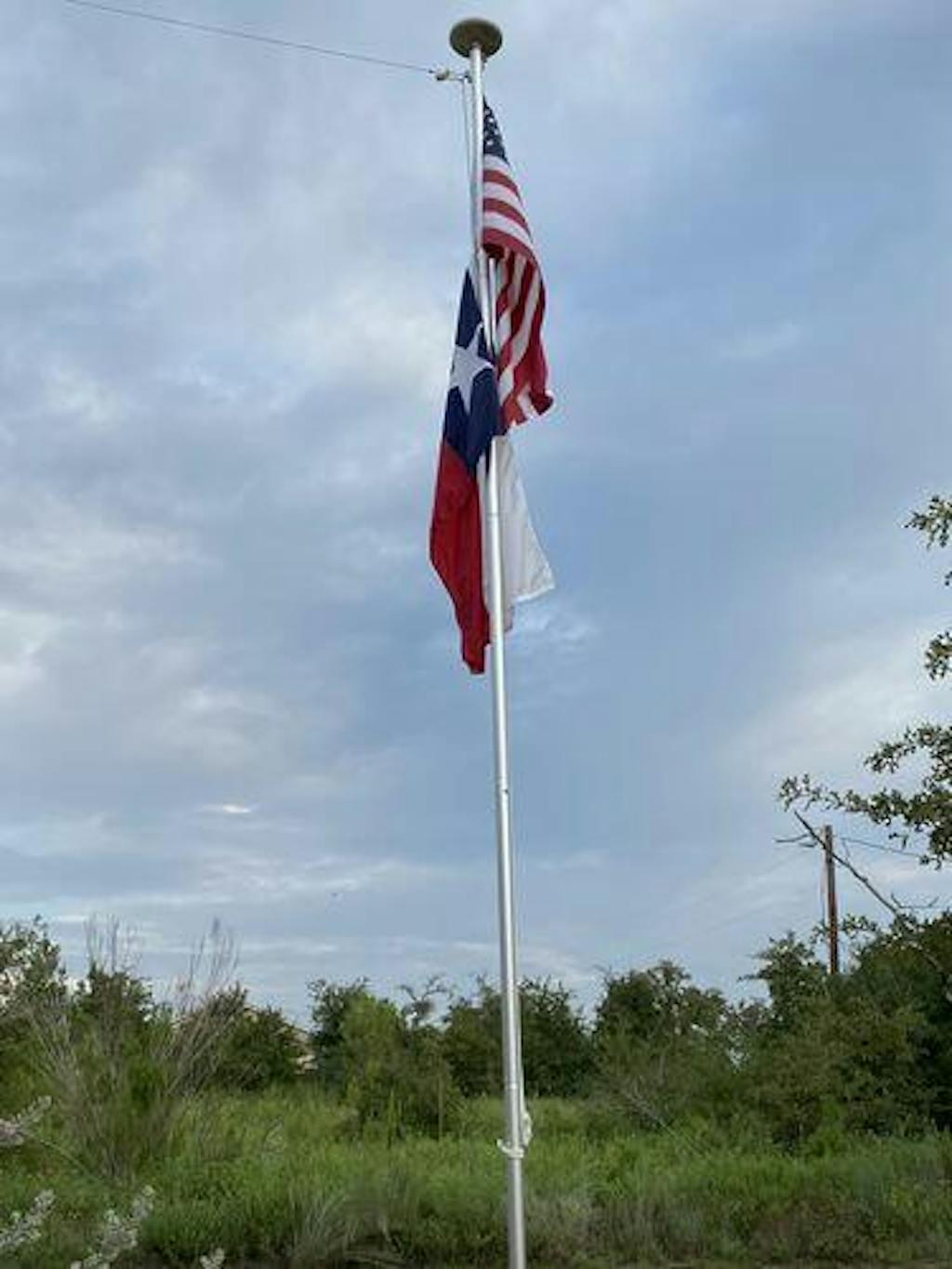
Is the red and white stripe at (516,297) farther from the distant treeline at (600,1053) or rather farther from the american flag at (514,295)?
the distant treeline at (600,1053)

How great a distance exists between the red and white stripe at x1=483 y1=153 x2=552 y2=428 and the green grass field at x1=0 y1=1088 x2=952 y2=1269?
6434 mm

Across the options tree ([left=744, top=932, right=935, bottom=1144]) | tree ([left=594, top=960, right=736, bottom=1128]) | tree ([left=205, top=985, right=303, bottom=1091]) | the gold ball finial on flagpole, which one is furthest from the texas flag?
tree ([left=205, top=985, right=303, bottom=1091])

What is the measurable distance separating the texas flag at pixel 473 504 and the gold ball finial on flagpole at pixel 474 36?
1.70 m

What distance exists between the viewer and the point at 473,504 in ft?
34.1

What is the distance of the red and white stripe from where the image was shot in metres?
10.5

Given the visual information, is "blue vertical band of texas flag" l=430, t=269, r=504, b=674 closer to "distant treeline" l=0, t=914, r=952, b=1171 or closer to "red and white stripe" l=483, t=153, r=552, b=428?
"red and white stripe" l=483, t=153, r=552, b=428

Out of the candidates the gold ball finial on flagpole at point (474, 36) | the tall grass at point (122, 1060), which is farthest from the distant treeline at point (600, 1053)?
the gold ball finial on flagpole at point (474, 36)

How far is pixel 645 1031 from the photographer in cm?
Answer: 3119

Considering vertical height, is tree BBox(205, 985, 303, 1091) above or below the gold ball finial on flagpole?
below

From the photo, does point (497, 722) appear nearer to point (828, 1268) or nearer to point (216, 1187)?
point (828, 1268)

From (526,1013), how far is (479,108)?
85.4ft

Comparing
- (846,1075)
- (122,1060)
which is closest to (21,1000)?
(122,1060)

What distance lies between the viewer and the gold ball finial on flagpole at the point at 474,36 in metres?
11.1

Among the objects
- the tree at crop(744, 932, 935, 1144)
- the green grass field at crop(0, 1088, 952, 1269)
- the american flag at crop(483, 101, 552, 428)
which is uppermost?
the american flag at crop(483, 101, 552, 428)
